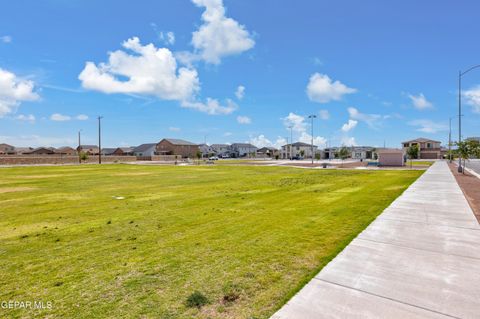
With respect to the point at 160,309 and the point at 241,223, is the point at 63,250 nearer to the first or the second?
the point at 160,309

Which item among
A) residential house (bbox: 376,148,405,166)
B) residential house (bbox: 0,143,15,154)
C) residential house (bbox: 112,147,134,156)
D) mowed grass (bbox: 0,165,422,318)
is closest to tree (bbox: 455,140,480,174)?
residential house (bbox: 376,148,405,166)

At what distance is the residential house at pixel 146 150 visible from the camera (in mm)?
134875

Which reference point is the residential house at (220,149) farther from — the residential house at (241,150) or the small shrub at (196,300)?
the small shrub at (196,300)

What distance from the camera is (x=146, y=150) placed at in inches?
5374

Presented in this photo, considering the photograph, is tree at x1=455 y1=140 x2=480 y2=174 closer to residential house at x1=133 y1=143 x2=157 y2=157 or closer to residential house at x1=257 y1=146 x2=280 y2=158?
residential house at x1=133 y1=143 x2=157 y2=157

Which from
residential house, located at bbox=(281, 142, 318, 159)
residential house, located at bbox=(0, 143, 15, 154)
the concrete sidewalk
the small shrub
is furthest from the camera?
residential house, located at bbox=(0, 143, 15, 154)

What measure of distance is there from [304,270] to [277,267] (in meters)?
0.53

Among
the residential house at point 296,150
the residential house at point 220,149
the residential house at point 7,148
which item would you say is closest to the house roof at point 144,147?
the residential house at point 220,149

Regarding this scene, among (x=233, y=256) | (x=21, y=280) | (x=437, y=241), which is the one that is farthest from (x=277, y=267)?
(x=21, y=280)

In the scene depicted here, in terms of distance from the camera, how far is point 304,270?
514cm

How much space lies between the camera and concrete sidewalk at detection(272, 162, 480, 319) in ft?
12.3

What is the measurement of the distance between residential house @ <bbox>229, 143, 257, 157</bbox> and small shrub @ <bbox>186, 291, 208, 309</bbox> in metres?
147

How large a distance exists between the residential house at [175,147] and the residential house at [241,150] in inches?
1045

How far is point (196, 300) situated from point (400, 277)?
353 centimetres
